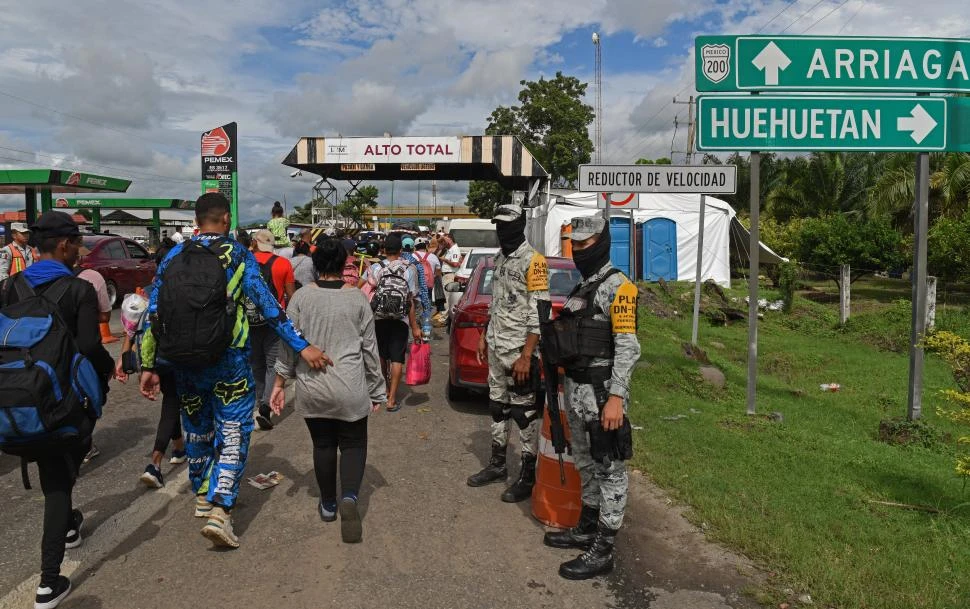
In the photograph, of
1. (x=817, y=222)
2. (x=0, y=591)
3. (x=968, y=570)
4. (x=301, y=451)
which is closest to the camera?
(x=0, y=591)

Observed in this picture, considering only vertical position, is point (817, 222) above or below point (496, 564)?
above

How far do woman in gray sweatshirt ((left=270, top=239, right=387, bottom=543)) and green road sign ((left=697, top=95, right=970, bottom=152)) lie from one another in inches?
163

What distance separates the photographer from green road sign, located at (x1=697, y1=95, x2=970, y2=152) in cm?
→ 664

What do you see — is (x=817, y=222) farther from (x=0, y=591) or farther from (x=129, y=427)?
(x=0, y=591)

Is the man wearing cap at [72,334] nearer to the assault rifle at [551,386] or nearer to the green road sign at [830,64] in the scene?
the assault rifle at [551,386]

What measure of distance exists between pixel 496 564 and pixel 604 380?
3.77ft

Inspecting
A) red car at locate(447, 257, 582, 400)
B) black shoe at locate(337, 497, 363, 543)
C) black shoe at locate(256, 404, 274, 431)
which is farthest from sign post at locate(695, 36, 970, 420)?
black shoe at locate(256, 404, 274, 431)

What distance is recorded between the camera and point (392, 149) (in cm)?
2300

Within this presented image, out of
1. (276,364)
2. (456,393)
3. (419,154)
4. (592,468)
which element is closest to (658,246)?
(419,154)

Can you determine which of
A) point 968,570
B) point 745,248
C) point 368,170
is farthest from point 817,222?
point 968,570

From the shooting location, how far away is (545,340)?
13.1 ft

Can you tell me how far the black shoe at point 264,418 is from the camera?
638 cm

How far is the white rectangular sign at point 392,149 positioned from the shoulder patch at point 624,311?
19.5 meters

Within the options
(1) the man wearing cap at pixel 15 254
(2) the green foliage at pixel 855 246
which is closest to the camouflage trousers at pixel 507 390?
(1) the man wearing cap at pixel 15 254
